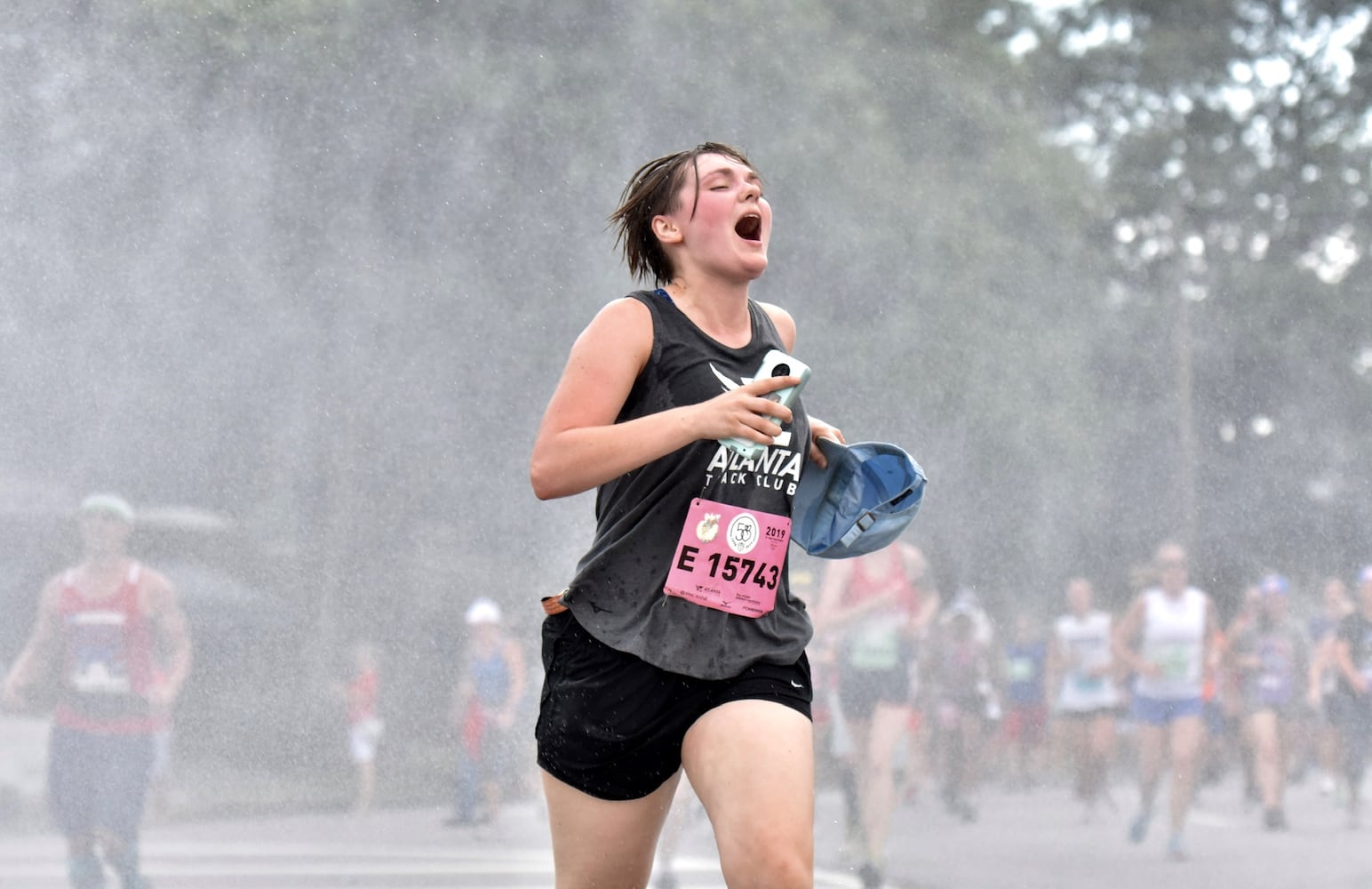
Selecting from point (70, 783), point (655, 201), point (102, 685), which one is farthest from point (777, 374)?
point (70, 783)

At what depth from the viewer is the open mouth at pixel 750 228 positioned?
7.93 ft

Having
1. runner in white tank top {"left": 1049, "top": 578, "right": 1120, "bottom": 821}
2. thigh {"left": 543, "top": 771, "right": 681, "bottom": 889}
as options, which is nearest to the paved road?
runner in white tank top {"left": 1049, "top": 578, "right": 1120, "bottom": 821}

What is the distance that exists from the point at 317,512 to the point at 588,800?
2.62 m

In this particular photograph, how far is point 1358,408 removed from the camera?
5.26 metres

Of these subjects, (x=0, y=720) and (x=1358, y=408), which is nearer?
(x=0, y=720)

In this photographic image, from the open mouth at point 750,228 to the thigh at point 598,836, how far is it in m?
0.93

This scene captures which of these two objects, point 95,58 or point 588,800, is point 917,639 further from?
point 95,58

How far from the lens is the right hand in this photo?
2.06 metres

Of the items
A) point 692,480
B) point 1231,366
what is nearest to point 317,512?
point 692,480

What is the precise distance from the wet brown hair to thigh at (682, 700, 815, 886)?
80 cm

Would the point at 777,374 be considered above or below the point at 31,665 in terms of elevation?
above

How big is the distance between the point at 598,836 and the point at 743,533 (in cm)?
52

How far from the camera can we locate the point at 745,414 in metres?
2.06

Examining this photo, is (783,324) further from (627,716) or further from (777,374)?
(627,716)
